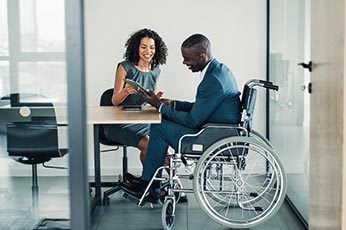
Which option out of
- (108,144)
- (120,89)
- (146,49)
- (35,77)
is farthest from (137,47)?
(35,77)

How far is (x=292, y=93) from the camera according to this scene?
3871mm

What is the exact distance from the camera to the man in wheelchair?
350 centimetres

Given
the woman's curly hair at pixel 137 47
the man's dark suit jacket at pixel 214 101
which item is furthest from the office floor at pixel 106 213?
the woman's curly hair at pixel 137 47

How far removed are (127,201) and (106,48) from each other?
A: 1.56 m

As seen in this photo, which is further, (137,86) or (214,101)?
(137,86)

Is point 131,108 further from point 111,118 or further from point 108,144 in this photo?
point 111,118

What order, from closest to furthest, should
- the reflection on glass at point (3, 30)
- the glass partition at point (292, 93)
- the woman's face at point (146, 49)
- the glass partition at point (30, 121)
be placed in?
the glass partition at point (292, 93) < the glass partition at point (30, 121) < the woman's face at point (146, 49) < the reflection on glass at point (3, 30)

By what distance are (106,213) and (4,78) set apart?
5.23ft

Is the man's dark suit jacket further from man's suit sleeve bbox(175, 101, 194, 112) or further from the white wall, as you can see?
the white wall

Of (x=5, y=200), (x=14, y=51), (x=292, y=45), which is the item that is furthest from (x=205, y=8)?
(x=5, y=200)

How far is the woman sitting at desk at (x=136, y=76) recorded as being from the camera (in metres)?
4.20

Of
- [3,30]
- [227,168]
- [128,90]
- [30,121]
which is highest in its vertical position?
[3,30]

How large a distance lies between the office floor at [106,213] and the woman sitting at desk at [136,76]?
0.48m

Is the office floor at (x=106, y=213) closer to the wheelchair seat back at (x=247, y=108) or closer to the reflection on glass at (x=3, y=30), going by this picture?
the wheelchair seat back at (x=247, y=108)
